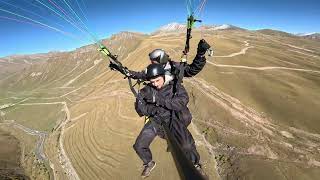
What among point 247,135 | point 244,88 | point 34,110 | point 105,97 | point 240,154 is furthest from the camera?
point 34,110

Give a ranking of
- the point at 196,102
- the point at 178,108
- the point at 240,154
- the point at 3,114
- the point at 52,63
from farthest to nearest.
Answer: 1. the point at 52,63
2. the point at 3,114
3. the point at 196,102
4. the point at 240,154
5. the point at 178,108

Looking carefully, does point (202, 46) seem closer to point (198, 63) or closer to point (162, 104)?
point (198, 63)

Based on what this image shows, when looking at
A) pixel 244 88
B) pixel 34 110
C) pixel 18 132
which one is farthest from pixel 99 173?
pixel 34 110

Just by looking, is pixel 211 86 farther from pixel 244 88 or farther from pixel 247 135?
pixel 247 135

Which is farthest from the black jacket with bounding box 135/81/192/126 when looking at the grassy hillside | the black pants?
the grassy hillside

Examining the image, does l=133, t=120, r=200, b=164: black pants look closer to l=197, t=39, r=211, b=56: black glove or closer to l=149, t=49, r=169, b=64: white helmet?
l=149, t=49, r=169, b=64: white helmet

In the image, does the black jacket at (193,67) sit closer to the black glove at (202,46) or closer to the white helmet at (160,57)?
the white helmet at (160,57)

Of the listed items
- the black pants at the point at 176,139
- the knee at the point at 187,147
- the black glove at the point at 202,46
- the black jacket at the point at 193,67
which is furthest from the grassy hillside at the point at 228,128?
the black glove at the point at 202,46
